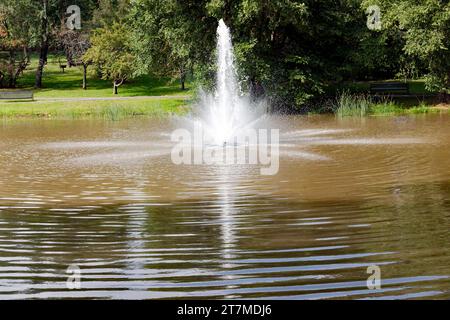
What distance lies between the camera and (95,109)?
39250 millimetres

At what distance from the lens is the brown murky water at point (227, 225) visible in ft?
26.0

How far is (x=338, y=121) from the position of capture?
3259 cm

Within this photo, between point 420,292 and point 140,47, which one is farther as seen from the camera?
point 140,47

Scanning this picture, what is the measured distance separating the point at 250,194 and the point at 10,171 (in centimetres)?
697

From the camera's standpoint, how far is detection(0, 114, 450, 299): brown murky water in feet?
26.0

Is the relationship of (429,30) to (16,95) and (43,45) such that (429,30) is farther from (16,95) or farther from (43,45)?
(43,45)

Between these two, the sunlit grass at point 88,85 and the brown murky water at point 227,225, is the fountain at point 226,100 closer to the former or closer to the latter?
the sunlit grass at point 88,85

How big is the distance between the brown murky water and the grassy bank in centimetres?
1683

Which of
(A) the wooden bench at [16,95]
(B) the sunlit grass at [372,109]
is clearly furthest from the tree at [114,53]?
(B) the sunlit grass at [372,109]

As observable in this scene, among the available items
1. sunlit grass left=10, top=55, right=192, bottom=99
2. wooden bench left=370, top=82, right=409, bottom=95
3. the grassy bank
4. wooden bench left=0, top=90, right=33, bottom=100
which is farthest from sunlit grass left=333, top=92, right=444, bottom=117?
wooden bench left=0, top=90, right=33, bottom=100

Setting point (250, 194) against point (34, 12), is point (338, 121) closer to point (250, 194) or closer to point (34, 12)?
point (250, 194)

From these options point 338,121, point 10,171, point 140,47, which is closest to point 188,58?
point 140,47

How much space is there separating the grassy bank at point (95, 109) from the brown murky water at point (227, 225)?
1683 centimetres

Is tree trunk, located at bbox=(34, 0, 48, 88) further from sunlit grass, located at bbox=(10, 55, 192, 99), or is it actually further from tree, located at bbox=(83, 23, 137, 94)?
tree, located at bbox=(83, 23, 137, 94)
